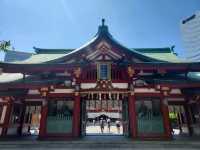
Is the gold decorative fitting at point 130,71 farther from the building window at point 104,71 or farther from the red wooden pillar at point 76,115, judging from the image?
the red wooden pillar at point 76,115

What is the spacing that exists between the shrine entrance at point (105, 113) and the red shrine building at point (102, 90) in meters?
0.17

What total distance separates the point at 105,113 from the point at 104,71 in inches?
942

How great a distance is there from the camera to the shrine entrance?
15.1 m

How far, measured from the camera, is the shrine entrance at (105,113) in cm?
1512

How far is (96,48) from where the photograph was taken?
50.4ft

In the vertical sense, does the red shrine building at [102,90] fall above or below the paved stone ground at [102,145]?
above

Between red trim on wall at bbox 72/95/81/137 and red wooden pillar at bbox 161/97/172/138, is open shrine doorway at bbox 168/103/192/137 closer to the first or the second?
red wooden pillar at bbox 161/97/172/138

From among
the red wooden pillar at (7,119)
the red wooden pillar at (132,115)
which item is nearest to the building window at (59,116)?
the red wooden pillar at (7,119)

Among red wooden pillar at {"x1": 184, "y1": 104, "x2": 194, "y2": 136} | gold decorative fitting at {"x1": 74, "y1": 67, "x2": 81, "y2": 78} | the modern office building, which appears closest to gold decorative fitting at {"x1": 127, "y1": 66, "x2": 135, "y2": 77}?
gold decorative fitting at {"x1": 74, "y1": 67, "x2": 81, "y2": 78}

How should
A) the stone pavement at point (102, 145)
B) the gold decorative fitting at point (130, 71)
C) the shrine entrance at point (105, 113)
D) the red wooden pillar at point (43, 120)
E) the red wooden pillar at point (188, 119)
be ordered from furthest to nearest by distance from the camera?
the red wooden pillar at point (188, 119), the shrine entrance at point (105, 113), the gold decorative fitting at point (130, 71), the red wooden pillar at point (43, 120), the stone pavement at point (102, 145)

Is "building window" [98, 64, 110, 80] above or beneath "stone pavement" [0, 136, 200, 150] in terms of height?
above

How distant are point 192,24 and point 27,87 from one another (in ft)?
414

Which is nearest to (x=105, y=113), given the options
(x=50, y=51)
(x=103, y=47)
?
(x=50, y=51)

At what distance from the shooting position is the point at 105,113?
37281 mm
